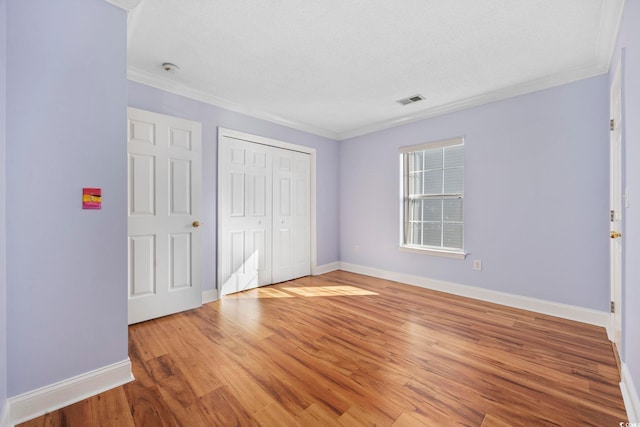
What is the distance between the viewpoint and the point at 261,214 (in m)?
3.94

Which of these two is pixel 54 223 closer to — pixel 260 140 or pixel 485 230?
pixel 260 140

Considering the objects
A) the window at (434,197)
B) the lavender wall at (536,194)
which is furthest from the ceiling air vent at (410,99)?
the window at (434,197)

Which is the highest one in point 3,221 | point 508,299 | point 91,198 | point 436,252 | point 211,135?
point 211,135

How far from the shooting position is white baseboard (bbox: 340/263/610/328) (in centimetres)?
265

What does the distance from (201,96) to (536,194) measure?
3.91m

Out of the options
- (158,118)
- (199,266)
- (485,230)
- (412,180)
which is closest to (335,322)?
(199,266)

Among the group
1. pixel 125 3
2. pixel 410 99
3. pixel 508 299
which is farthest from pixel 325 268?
pixel 125 3

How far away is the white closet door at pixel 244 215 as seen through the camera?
351 centimetres

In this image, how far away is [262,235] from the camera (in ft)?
13.0

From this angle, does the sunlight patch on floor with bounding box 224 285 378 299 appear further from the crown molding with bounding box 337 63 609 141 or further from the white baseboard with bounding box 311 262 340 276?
the crown molding with bounding box 337 63 609 141

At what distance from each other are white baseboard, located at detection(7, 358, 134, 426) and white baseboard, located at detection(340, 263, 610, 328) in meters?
3.40

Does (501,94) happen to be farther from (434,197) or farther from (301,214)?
(301,214)

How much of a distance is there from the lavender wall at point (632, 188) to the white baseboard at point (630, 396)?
0.05 m

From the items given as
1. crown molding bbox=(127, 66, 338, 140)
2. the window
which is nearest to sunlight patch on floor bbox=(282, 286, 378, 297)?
the window
